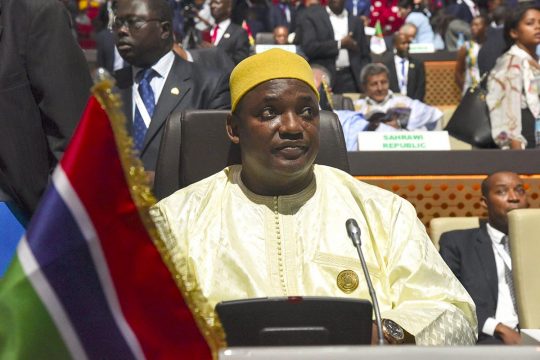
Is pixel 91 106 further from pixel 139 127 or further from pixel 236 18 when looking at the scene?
pixel 236 18

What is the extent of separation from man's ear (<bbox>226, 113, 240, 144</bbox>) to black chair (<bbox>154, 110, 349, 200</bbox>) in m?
0.29

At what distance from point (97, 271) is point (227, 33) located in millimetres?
9615

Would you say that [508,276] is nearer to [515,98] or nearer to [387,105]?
[515,98]

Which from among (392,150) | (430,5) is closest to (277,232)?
(392,150)

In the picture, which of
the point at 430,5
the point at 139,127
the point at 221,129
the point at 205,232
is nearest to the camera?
the point at 205,232

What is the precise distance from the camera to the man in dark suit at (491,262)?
5.86m

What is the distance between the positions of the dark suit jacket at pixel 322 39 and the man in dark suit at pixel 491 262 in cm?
621

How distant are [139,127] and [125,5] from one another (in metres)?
0.60

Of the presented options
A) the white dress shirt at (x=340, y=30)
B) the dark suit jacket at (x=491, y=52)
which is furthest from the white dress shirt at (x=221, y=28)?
the dark suit jacket at (x=491, y=52)

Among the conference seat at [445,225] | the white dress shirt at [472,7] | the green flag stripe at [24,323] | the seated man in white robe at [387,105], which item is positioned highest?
the green flag stripe at [24,323]

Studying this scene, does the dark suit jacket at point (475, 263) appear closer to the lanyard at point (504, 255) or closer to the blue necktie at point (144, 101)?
the lanyard at point (504, 255)

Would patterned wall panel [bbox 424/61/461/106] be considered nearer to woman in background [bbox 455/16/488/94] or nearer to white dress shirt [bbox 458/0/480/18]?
woman in background [bbox 455/16/488/94]

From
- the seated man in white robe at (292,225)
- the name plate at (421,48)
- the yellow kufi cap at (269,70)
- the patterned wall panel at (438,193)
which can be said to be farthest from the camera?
the name plate at (421,48)

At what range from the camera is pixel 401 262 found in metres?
3.68
